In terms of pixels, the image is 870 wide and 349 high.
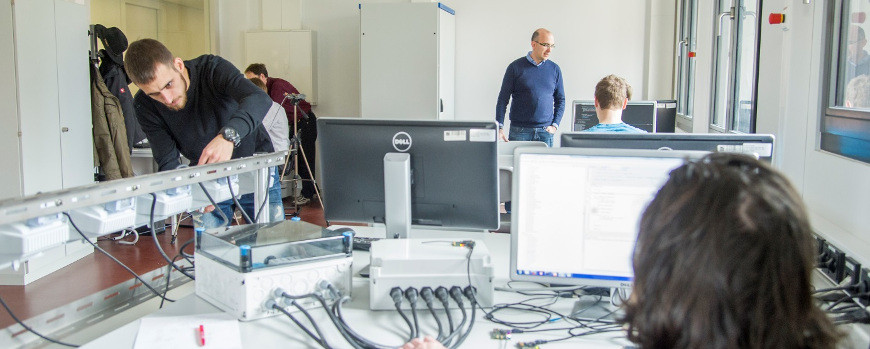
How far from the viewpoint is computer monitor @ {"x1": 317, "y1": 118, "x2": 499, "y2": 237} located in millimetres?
1830

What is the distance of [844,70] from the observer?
6.71 feet

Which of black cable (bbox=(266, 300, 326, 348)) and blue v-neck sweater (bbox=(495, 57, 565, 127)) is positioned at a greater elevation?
blue v-neck sweater (bbox=(495, 57, 565, 127))

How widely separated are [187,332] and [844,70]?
200 cm

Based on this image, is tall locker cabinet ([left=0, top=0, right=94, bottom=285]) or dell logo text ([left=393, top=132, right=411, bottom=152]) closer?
dell logo text ([left=393, top=132, right=411, bottom=152])

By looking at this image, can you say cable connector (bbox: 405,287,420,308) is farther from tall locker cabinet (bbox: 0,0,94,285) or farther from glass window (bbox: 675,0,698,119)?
glass window (bbox: 675,0,698,119)

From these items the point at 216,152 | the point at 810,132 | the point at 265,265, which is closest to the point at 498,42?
the point at 810,132

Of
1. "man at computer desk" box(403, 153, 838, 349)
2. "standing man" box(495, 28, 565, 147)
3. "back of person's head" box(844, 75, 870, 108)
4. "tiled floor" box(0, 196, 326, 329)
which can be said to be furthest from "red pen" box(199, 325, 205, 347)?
"standing man" box(495, 28, 565, 147)

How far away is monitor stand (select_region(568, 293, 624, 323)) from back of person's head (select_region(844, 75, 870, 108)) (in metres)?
1.04

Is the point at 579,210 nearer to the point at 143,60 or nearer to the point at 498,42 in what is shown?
the point at 143,60

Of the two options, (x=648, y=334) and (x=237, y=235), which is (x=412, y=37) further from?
(x=648, y=334)

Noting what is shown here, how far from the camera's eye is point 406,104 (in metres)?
5.98

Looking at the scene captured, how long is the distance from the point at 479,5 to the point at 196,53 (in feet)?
14.2

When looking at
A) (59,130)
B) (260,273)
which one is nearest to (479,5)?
(59,130)

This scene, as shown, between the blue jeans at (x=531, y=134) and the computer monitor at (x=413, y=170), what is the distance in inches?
141
